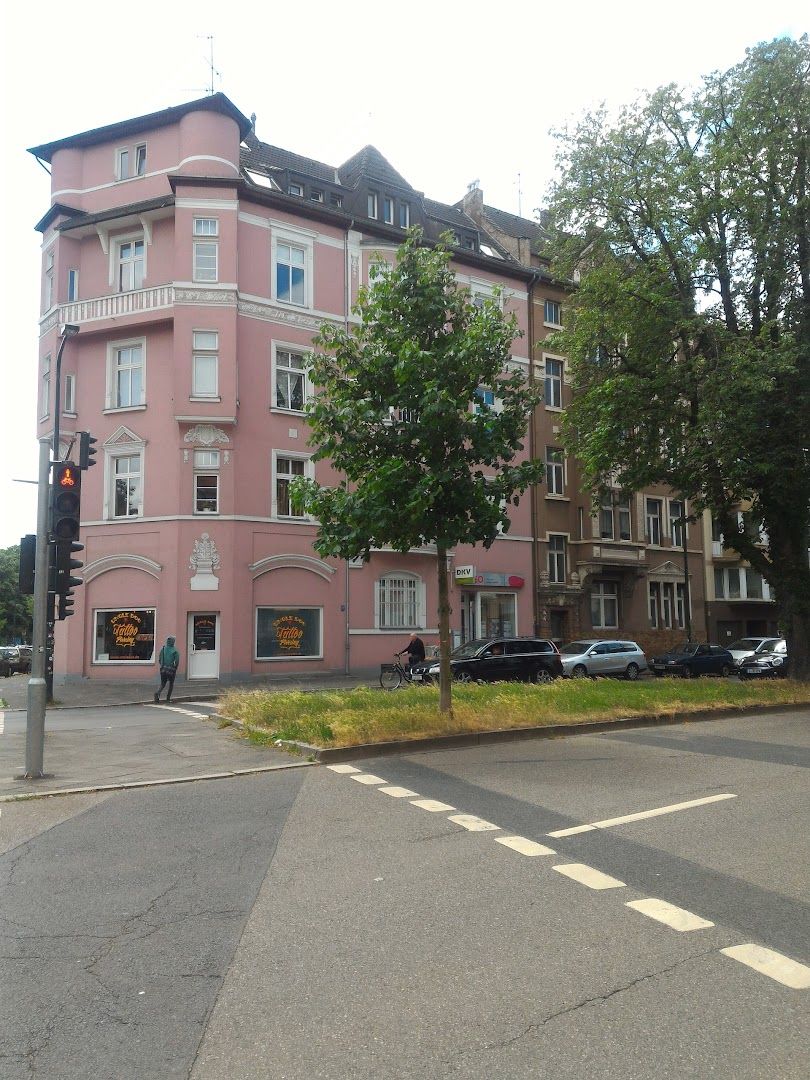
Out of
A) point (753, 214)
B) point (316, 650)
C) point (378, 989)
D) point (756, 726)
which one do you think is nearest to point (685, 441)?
point (753, 214)

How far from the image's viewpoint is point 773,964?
4.41 m

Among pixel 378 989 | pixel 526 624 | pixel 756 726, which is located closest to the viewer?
pixel 378 989

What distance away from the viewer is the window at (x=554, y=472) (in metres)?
38.3

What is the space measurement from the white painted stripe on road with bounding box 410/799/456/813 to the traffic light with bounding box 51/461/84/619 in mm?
5262

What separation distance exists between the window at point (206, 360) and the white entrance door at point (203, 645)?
725 cm

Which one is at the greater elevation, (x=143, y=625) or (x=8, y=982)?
(x=143, y=625)

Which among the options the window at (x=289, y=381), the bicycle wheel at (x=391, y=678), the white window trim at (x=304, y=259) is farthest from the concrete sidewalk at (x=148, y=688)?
the white window trim at (x=304, y=259)

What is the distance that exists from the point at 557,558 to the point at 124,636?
18.1 metres

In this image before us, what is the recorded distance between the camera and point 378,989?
4129mm

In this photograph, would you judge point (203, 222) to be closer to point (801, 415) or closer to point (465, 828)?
point (801, 415)

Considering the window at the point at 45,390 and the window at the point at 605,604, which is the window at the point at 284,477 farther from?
the window at the point at 605,604

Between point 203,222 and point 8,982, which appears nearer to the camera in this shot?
point 8,982

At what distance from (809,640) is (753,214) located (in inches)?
418

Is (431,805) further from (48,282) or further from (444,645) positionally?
(48,282)
